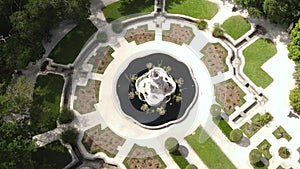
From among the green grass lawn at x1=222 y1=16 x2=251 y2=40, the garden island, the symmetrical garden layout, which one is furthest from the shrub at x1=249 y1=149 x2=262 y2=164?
the green grass lawn at x1=222 y1=16 x2=251 y2=40

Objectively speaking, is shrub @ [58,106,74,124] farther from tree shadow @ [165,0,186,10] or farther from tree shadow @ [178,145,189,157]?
tree shadow @ [165,0,186,10]

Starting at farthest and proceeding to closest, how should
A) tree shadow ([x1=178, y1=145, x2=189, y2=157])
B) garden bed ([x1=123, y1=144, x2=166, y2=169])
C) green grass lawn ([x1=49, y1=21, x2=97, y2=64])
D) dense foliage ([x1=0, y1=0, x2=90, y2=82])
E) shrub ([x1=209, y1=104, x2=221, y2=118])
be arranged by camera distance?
green grass lawn ([x1=49, y1=21, x2=97, y2=64]), shrub ([x1=209, y1=104, x2=221, y2=118]), dense foliage ([x1=0, y1=0, x2=90, y2=82]), tree shadow ([x1=178, y1=145, x2=189, y2=157]), garden bed ([x1=123, y1=144, x2=166, y2=169])

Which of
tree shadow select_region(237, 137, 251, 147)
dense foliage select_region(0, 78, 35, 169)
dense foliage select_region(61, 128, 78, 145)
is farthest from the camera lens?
tree shadow select_region(237, 137, 251, 147)

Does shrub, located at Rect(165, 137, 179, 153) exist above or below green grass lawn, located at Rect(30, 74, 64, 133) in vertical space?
below

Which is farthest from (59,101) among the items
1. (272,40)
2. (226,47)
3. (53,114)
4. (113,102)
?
(272,40)

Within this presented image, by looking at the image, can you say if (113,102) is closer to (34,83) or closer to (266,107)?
(34,83)

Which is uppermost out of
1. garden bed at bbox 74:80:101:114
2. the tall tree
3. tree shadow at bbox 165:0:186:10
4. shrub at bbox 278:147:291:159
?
tree shadow at bbox 165:0:186:10

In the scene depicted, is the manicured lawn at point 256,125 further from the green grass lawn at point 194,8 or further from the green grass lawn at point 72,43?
the green grass lawn at point 72,43
